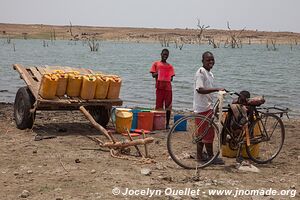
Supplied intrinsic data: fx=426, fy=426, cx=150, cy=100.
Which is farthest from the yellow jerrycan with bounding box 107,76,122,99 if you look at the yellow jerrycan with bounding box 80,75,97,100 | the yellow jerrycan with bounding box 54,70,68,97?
the yellow jerrycan with bounding box 54,70,68,97

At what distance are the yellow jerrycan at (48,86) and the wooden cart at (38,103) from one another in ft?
0.37

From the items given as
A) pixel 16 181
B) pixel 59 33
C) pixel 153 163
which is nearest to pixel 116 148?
pixel 153 163

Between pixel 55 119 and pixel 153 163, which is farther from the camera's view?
pixel 55 119

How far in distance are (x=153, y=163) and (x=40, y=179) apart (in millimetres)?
1840

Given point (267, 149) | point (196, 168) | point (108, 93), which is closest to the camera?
point (196, 168)

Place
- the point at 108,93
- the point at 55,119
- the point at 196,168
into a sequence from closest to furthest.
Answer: the point at 196,168, the point at 108,93, the point at 55,119

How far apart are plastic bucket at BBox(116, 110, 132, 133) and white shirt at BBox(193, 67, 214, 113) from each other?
2.49 meters

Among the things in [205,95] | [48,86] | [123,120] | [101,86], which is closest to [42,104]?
[48,86]

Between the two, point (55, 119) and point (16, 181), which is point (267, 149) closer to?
point (16, 181)

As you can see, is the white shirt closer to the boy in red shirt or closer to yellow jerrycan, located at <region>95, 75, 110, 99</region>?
yellow jerrycan, located at <region>95, 75, 110, 99</region>

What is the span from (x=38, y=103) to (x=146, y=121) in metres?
2.54

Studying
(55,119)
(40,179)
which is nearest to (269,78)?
(55,119)

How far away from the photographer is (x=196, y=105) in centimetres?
696

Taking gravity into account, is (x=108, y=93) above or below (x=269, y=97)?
above
